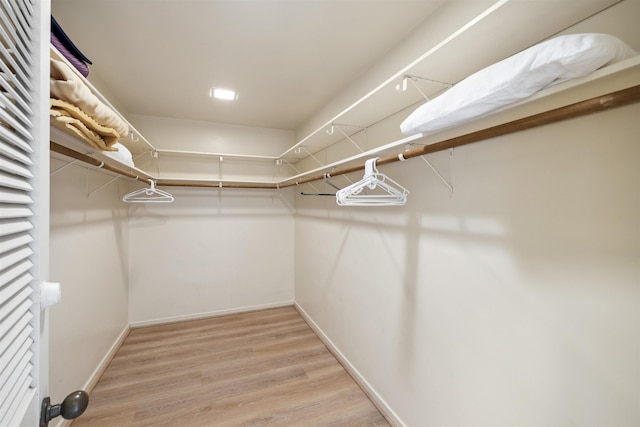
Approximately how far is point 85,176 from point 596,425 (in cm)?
294

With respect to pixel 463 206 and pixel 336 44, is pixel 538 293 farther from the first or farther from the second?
pixel 336 44

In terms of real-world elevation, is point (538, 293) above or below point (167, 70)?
below

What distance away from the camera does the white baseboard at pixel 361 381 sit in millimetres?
1700

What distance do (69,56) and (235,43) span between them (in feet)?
2.95

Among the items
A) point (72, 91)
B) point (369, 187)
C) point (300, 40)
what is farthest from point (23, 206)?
point (300, 40)

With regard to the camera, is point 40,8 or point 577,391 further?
point 577,391

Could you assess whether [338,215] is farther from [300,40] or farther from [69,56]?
[69,56]

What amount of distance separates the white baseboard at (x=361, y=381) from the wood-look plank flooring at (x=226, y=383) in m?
0.04

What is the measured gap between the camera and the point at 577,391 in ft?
2.83

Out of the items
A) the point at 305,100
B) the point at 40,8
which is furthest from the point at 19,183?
the point at 305,100

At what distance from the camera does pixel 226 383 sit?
6.78ft

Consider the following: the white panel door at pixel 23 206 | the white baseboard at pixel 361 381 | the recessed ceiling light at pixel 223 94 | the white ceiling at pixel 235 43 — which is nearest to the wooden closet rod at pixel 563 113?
the white ceiling at pixel 235 43

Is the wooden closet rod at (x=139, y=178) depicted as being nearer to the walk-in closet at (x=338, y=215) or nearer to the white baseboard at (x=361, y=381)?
the walk-in closet at (x=338, y=215)

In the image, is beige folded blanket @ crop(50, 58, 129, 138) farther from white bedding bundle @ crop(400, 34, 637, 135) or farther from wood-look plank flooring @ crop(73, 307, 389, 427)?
wood-look plank flooring @ crop(73, 307, 389, 427)
